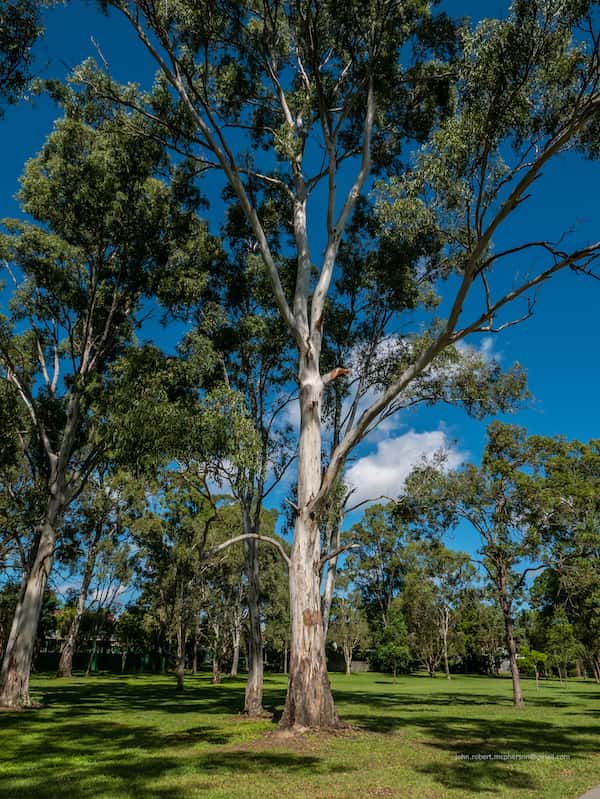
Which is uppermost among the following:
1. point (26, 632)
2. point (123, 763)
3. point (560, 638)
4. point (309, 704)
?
point (560, 638)

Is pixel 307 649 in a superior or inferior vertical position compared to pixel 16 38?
inferior

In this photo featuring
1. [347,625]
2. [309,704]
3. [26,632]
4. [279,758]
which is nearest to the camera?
[279,758]

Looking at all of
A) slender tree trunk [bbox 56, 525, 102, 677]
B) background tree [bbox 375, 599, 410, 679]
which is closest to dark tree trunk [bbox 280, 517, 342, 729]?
slender tree trunk [bbox 56, 525, 102, 677]

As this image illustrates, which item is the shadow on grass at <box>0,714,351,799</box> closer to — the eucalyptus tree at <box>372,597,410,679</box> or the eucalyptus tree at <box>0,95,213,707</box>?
the eucalyptus tree at <box>0,95,213,707</box>

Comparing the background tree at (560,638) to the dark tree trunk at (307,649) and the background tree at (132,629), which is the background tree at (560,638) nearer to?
the dark tree trunk at (307,649)

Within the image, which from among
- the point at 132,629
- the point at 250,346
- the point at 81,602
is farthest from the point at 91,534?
the point at 250,346

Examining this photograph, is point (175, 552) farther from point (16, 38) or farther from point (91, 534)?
point (16, 38)

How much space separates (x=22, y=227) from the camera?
15516 mm

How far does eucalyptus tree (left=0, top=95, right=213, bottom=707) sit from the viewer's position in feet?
48.1

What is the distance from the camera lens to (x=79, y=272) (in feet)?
53.7

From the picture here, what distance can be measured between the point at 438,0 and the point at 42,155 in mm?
10365

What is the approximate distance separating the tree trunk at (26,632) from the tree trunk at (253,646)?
5085 mm

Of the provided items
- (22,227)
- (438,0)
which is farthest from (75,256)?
(438,0)

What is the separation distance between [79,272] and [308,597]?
11291mm
